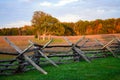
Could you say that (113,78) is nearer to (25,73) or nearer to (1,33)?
(25,73)

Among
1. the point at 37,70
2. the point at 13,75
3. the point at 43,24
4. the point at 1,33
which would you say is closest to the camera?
the point at 13,75

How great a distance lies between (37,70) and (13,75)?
1.21 metres

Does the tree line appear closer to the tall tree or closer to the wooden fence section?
the tall tree

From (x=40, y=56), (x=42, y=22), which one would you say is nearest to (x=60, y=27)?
(x=42, y=22)

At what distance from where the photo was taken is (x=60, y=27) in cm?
5681

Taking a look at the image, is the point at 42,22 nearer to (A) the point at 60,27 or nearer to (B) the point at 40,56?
(A) the point at 60,27

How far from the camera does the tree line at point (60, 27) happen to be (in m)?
55.8

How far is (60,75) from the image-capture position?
30.9 ft

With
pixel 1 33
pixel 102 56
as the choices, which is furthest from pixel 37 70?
pixel 1 33

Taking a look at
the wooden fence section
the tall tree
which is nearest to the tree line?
the tall tree

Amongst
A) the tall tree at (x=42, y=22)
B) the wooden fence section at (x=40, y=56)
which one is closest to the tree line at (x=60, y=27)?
the tall tree at (x=42, y=22)

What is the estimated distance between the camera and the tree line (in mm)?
55844

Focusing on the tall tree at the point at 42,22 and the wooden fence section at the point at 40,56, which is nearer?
the wooden fence section at the point at 40,56

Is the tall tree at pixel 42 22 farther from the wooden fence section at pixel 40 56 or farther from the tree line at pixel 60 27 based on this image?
the wooden fence section at pixel 40 56
